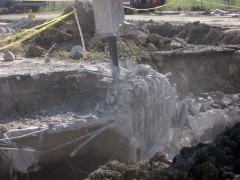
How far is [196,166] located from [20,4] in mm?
26642

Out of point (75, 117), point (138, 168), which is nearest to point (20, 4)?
point (75, 117)

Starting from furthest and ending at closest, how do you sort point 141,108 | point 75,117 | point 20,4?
point 20,4, point 141,108, point 75,117

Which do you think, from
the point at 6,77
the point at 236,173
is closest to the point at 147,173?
the point at 236,173

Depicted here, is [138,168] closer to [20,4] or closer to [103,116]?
[103,116]

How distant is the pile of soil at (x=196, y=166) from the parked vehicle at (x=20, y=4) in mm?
24620

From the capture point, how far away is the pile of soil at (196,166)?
5559 millimetres

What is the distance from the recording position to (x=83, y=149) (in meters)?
7.93

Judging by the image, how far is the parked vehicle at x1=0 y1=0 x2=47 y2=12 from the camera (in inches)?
1195

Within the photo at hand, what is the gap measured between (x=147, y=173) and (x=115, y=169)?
1.50ft

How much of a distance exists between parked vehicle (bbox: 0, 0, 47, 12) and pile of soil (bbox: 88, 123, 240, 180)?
24.6 meters

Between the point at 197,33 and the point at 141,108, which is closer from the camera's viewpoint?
the point at 141,108

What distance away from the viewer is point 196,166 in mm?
5738

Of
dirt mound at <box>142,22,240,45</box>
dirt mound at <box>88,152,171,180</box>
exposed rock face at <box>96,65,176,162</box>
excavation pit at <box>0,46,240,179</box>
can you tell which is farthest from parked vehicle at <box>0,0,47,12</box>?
dirt mound at <box>88,152,171,180</box>

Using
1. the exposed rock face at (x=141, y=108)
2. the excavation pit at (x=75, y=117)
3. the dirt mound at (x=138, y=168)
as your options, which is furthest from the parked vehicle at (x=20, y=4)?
the dirt mound at (x=138, y=168)
